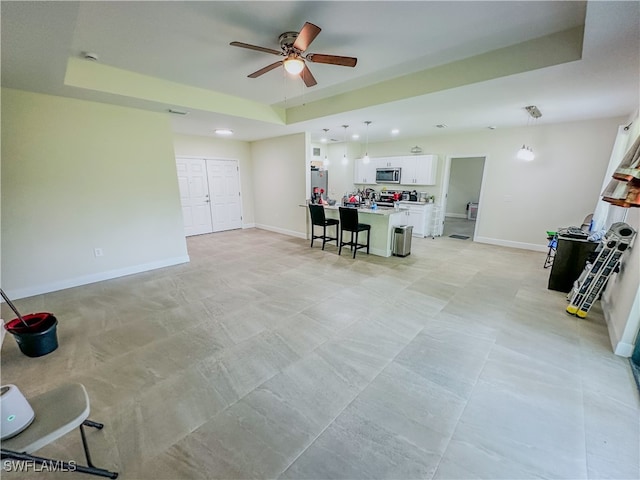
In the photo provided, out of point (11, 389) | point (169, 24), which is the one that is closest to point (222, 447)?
point (11, 389)

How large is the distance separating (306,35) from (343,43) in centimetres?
73

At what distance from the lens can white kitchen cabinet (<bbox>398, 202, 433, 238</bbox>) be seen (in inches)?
259

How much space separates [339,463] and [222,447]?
691 millimetres

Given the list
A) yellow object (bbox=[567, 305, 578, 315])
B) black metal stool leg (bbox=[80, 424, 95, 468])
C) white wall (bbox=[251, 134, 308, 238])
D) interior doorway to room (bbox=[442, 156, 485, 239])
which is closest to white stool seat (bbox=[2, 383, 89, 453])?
black metal stool leg (bbox=[80, 424, 95, 468])

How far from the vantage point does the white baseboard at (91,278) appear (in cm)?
347

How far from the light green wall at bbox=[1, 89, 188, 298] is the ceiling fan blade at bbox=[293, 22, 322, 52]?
3.17 meters

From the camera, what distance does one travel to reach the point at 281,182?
680 centimetres

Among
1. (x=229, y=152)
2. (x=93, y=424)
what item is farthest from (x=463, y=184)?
(x=93, y=424)

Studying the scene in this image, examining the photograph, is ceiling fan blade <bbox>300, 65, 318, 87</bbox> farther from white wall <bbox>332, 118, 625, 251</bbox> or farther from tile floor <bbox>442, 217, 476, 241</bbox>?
tile floor <bbox>442, 217, 476, 241</bbox>

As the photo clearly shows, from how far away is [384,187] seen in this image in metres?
7.88

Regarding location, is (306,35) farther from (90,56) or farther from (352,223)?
(352,223)

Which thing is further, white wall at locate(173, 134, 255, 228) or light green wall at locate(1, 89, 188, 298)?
white wall at locate(173, 134, 255, 228)

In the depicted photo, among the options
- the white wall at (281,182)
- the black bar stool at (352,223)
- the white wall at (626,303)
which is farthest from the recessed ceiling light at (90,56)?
the white wall at (626,303)

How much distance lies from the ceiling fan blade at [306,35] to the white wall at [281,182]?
377cm
